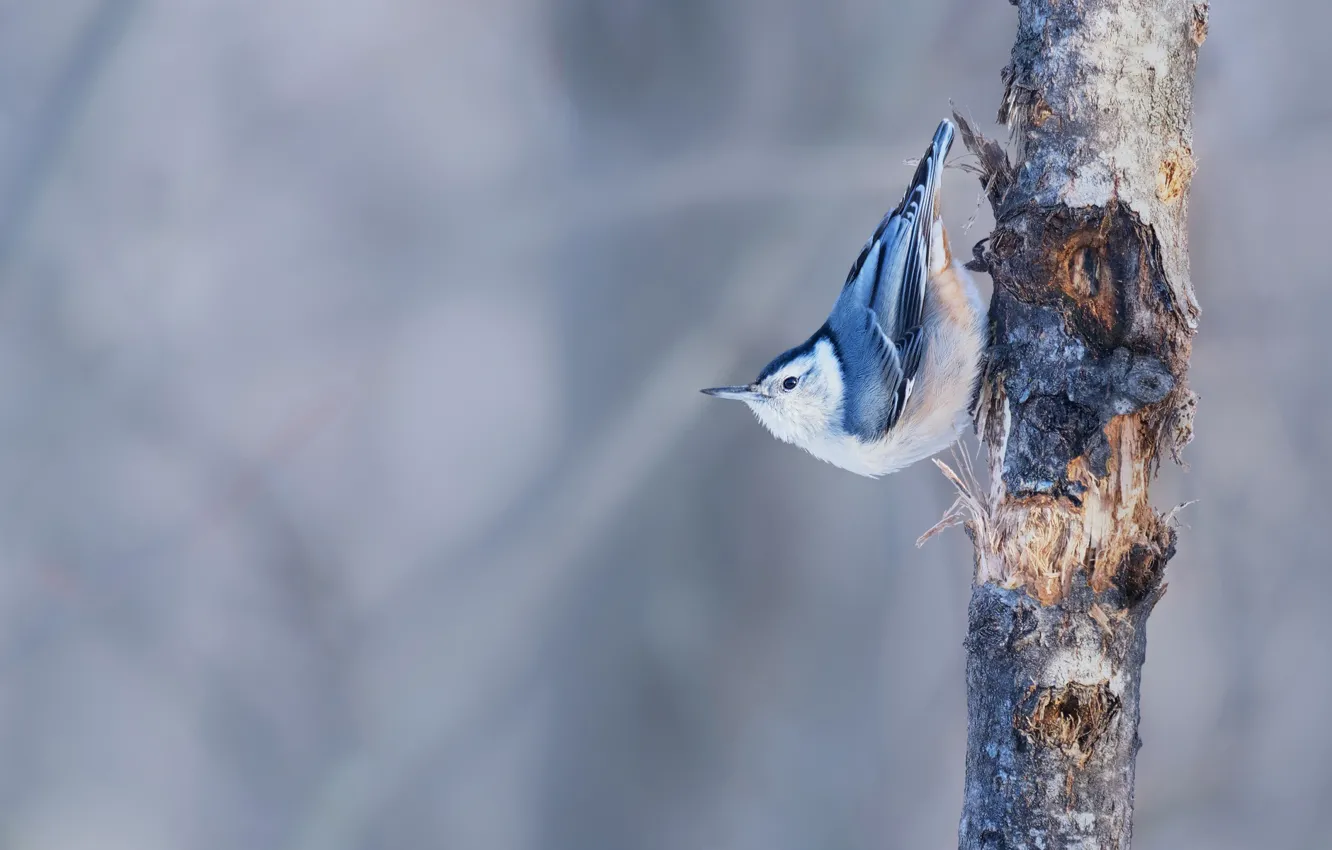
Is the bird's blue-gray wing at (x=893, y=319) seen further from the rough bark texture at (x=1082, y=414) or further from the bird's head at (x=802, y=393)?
the rough bark texture at (x=1082, y=414)

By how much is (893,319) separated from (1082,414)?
529mm

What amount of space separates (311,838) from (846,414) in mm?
2036

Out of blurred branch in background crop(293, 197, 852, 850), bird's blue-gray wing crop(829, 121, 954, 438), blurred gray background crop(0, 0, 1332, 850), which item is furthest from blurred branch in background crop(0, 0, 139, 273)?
bird's blue-gray wing crop(829, 121, 954, 438)

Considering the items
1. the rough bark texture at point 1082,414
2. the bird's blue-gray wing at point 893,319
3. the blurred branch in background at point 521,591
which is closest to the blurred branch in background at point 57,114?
the blurred branch in background at point 521,591

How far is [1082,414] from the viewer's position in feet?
3.75

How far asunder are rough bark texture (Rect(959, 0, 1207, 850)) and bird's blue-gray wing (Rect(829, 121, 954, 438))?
0.40 m

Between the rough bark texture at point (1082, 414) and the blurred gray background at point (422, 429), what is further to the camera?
the blurred gray background at point (422, 429)

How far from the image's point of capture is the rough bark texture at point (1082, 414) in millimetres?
1091

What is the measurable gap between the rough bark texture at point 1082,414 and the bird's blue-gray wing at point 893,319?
398 millimetres

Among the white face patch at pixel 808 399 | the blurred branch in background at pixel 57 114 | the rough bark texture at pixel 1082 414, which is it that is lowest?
the rough bark texture at pixel 1082 414

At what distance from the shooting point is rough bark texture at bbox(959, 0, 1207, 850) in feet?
3.58

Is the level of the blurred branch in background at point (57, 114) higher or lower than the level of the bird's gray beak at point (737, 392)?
higher

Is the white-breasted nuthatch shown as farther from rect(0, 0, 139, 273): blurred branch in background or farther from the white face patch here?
rect(0, 0, 139, 273): blurred branch in background

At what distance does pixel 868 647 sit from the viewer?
2.62 meters
